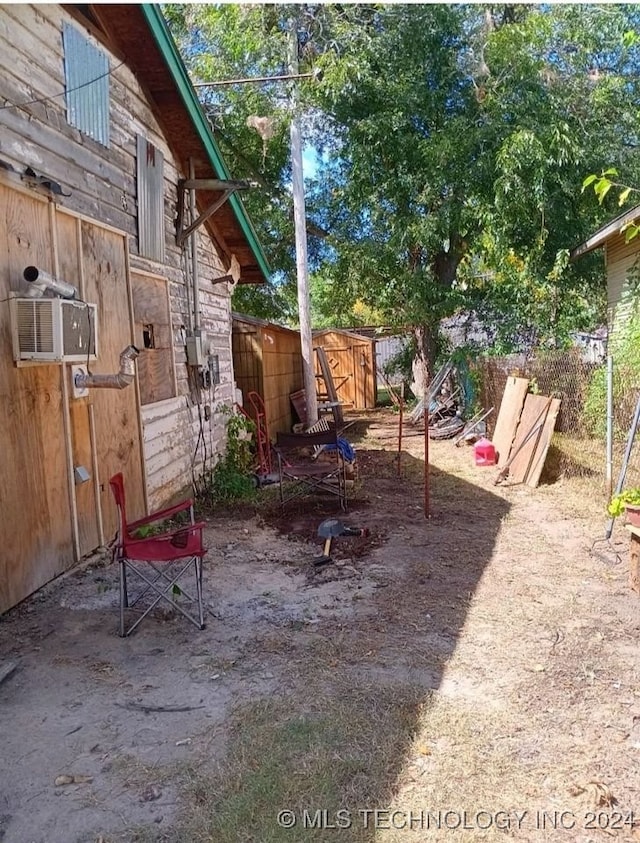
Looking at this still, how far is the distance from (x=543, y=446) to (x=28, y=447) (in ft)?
19.0

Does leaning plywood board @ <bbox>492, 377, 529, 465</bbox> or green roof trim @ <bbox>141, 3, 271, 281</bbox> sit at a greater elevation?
green roof trim @ <bbox>141, 3, 271, 281</bbox>

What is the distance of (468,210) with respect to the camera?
12102 mm

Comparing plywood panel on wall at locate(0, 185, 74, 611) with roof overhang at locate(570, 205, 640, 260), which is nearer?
plywood panel on wall at locate(0, 185, 74, 611)

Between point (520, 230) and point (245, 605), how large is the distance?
1075 centimetres

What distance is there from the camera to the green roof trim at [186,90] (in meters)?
5.14

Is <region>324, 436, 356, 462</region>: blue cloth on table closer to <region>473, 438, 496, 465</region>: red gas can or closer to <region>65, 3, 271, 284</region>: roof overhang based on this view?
<region>473, 438, 496, 465</region>: red gas can

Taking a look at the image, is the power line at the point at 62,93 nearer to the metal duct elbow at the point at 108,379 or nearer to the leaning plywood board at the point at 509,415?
the metal duct elbow at the point at 108,379

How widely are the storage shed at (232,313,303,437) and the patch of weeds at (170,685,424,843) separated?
7611mm

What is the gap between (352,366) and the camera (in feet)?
61.2

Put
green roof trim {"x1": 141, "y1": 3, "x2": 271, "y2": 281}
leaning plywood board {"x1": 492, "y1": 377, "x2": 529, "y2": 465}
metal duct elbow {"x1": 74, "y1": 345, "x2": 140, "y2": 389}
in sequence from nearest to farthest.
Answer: metal duct elbow {"x1": 74, "y1": 345, "x2": 140, "y2": 389}, green roof trim {"x1": 141, "y1": 3, "x2": 271, "y2": 281}, leaning plywood board {"x1": 492, "y1": 377, "x2": 529, "y2": 465}

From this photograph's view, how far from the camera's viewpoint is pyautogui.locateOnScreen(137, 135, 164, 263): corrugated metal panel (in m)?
5.74

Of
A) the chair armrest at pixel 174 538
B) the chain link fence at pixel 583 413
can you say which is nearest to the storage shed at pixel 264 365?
the chain link fence at pixel 583 413

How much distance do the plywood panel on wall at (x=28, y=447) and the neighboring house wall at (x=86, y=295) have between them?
11 mm

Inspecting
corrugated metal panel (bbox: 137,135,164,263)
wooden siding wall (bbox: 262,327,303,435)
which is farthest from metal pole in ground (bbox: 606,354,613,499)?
wooden siding wall (bbox: 262,327,303,435)
